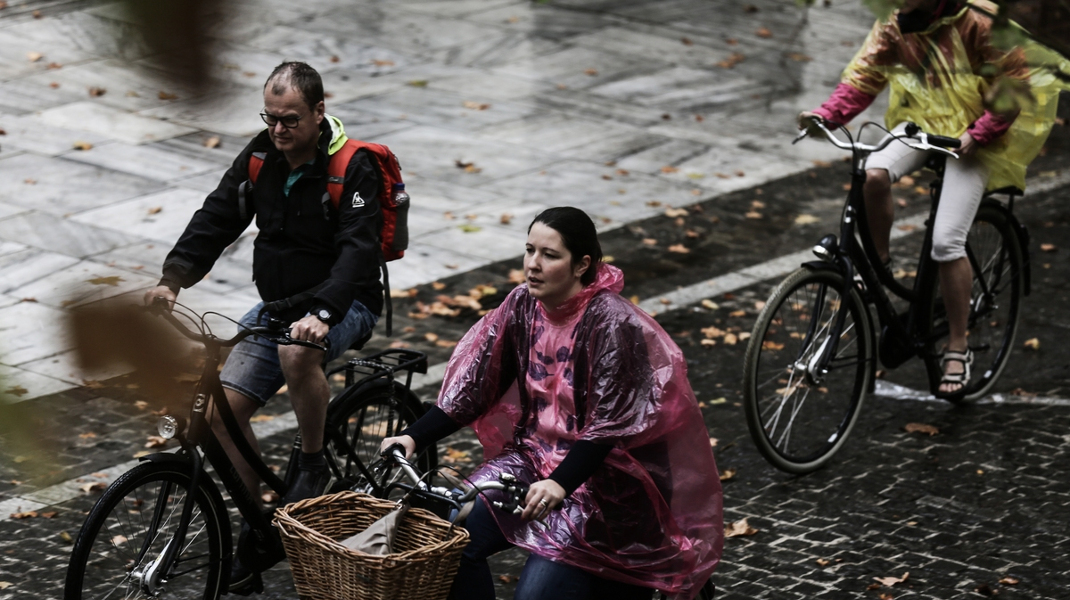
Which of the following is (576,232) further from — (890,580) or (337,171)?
(890,580)

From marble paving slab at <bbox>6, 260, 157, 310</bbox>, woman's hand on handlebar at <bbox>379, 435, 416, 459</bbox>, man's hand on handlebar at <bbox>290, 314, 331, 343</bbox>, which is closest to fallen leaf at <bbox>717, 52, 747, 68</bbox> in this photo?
man's hand on handlebar at <bbox>290, 314, 331, 343</bbox>

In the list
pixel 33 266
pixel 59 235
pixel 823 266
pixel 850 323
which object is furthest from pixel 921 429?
pixel 33 266

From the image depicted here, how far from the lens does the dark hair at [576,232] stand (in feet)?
11.5

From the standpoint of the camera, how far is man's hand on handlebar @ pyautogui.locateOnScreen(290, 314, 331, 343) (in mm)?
3828

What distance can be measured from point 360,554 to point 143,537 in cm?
137

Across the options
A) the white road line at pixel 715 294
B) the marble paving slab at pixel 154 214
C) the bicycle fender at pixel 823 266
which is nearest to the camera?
the white road line at pixel 715 294

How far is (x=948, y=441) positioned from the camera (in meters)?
5.89

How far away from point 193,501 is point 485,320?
3.33 feet

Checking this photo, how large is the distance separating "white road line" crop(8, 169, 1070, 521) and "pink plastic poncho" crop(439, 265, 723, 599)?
144 centimetres

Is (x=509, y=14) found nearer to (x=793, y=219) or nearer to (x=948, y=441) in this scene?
(x=793, y=219)

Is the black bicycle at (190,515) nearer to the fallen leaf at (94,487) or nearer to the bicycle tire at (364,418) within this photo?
the bicycle tire at (364,418)

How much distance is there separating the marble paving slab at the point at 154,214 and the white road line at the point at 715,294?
2.06m

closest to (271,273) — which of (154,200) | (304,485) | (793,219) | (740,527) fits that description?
(304,485)

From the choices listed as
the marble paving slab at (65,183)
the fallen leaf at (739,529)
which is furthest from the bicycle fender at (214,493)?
the marble paving slab at (65,183)
